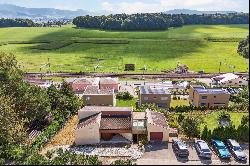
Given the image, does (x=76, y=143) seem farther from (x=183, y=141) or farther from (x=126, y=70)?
(x=126, y=70)

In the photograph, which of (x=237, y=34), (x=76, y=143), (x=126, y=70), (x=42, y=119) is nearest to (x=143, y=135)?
(x=76, y=143)

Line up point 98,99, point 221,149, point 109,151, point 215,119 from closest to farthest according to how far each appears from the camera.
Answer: point 221,149 < point 109,151 < point 215,119 < point 98,99

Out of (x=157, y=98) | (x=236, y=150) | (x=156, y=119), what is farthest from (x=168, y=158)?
(x=157, y=98)

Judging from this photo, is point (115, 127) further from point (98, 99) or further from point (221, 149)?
point (98, 99)

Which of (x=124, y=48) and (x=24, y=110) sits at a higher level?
(x=124, y=48)

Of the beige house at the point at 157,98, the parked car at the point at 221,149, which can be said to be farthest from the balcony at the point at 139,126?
the beige house at the point at 157,98

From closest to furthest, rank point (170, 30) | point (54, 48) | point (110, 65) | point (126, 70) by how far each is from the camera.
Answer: point (126, 70) < point (110, 65) < point (54, 48) < point (170, 30)

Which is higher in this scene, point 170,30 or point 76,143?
point 170,30
